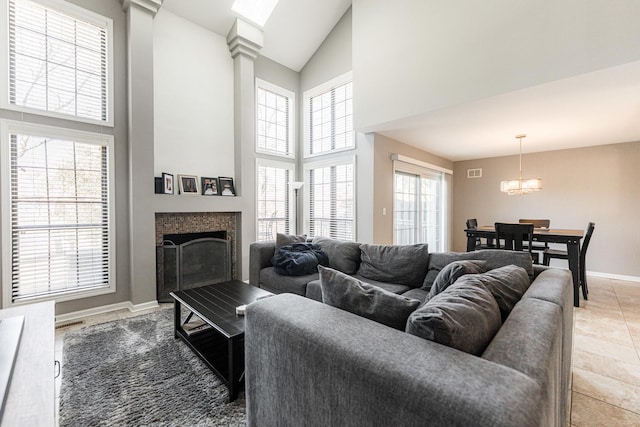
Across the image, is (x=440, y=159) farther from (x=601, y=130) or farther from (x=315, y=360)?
(x=315, y=360)

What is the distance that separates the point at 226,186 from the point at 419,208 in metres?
3.62

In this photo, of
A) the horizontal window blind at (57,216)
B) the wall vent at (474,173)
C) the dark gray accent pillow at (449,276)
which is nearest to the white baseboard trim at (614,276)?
the wall vent at (474,173)

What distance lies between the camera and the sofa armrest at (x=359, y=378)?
2.19 ft

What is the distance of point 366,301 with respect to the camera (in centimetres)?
125

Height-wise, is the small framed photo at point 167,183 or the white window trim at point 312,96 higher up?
the white window trim at point 312,96

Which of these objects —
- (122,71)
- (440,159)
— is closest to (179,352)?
(122,71)

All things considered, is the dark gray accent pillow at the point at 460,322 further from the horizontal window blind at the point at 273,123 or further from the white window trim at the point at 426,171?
the horizontal window blind at the point at 273,123

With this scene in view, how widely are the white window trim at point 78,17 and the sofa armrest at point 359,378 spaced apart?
336 cm

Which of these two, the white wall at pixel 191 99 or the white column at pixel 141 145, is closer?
the white column at pixel 141 145

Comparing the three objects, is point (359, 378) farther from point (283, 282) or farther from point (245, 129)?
point (245, 129)

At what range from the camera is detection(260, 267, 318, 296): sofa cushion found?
2836 millimetres

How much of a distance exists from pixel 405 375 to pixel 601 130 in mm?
5295

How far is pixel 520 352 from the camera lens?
855mm

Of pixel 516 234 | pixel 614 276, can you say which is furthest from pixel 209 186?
pixel 614 276
